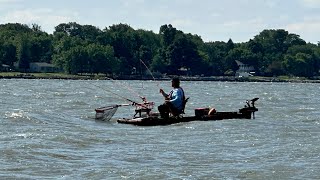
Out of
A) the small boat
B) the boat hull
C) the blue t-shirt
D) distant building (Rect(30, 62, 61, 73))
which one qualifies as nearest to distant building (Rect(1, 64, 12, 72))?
distant building (Rect(30, 62, 61, 73))

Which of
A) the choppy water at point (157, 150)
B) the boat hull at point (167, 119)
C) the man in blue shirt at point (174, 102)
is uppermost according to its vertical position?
the man in blue shirt at point (174, 102)

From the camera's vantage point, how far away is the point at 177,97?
116 feet

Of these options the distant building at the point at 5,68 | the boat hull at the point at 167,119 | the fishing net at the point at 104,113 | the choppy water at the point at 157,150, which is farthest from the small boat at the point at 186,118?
the distant building at the point at 5,68

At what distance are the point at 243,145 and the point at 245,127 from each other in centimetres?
695

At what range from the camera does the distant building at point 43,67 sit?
177875mm

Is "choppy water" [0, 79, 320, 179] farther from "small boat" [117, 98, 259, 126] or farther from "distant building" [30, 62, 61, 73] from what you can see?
"distant building" [30, 62, 61, 73]

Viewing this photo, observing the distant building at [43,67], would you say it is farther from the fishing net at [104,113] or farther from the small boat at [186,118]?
the small boat at [186,118]

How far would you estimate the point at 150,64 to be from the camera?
19075cm

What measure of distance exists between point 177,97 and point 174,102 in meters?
0.31

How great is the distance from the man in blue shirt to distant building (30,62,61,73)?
471 feet

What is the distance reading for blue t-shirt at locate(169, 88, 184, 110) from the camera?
3516 centimetres

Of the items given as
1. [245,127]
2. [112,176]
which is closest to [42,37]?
[245,127]

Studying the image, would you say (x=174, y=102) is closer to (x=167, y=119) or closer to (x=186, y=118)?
(x=186, y=118)

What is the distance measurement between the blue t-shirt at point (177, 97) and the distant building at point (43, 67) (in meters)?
144
